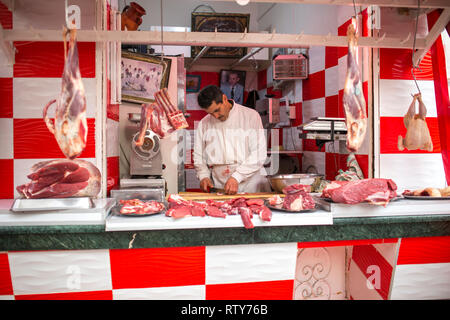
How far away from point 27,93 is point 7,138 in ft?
1.22

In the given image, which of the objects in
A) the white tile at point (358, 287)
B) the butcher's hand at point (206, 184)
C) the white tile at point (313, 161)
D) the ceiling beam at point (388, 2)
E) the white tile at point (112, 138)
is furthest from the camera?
the white tile at point (313, 161)

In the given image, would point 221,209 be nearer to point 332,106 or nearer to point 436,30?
point 436,30

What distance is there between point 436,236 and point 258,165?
201 cm

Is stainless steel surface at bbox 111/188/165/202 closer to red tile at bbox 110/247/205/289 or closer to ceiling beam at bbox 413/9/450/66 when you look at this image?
red tile at bbox 110/247/205/289

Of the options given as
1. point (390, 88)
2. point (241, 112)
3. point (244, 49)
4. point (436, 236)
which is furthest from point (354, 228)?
point (244, 49)

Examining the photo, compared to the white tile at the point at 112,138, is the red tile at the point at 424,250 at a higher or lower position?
lower

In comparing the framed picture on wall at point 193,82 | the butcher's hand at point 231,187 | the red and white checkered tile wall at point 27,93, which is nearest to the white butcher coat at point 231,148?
the butcher's hand at point 231,187

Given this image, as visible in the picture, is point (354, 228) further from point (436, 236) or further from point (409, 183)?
point (409, 183)

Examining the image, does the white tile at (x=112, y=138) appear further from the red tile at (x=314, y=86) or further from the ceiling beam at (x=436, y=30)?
the red tile at (x=314, y=86)

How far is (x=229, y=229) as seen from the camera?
2166 mm

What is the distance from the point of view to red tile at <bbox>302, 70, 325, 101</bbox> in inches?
192

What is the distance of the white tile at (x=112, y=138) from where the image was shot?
117 inches

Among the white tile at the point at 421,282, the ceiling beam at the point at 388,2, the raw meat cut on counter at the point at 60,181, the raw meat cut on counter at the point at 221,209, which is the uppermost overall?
the ceiling beam at the point at 388,2

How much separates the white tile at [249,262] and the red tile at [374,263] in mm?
784
